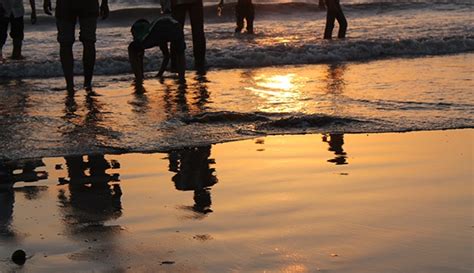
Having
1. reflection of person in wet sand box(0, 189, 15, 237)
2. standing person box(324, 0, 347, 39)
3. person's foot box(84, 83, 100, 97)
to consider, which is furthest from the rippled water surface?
standing person box(324, 0, 347, 39)

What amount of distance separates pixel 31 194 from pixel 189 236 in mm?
1391

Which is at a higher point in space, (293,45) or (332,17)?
(332,17)

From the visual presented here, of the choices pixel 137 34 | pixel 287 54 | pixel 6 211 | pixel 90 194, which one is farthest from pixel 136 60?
pixel 6 211

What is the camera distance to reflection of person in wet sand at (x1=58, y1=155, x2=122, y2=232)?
4.91m

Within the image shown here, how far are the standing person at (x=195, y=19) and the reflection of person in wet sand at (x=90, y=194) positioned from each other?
5.29 metres

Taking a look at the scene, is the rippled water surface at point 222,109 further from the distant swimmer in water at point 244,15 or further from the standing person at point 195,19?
the distant swimmer in water at point 244,15

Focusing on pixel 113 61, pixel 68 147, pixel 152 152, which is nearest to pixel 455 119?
pixel 152 152

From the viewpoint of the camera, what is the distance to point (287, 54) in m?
14.4

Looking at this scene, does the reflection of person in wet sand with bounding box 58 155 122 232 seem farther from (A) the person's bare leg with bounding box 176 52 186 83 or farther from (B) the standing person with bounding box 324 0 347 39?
(B) the standing person with bounding box 324 0 347 39

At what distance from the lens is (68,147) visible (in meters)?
6.98

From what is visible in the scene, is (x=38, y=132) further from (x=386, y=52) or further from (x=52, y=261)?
(x=386, y=52)

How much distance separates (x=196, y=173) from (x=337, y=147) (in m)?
1.17

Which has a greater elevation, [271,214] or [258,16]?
[271,214]

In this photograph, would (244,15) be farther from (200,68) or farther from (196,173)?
(196,173)
